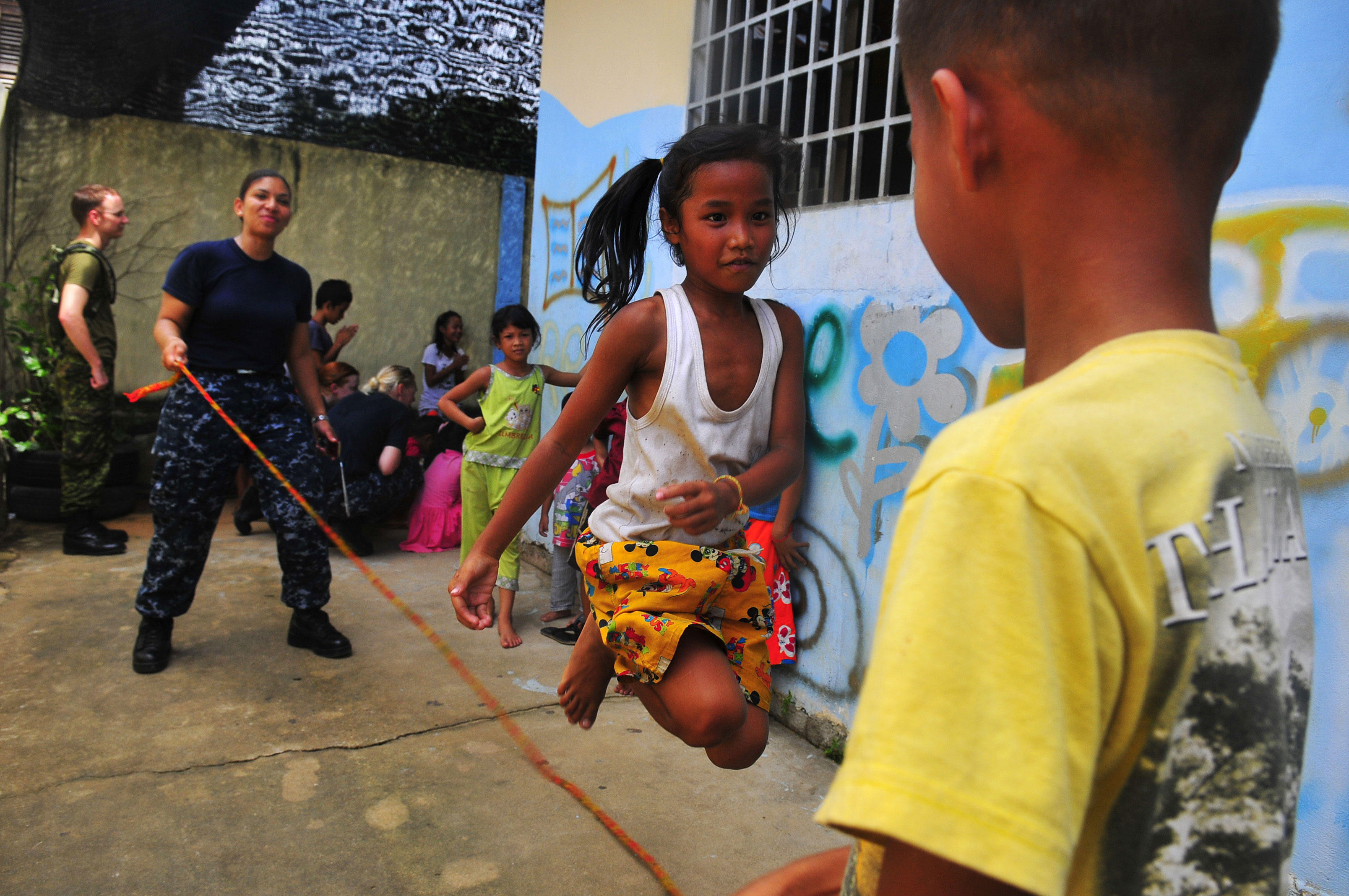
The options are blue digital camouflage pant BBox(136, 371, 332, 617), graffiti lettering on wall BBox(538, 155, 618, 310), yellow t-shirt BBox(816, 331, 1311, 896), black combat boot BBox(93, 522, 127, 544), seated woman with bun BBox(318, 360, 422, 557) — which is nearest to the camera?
yellow t-shirt BBox(816, 331, 1311, 896)

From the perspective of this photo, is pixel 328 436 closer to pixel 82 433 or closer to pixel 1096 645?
pixel 82 433

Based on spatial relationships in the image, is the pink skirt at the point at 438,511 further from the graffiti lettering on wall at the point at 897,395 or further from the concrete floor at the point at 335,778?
the graffiti lettering on wall at the point at 897,395

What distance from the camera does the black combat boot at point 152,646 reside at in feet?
13.0

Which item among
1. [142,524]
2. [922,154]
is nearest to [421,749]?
[922,154]

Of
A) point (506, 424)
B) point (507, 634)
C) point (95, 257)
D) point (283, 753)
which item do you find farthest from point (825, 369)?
point (95, 257)

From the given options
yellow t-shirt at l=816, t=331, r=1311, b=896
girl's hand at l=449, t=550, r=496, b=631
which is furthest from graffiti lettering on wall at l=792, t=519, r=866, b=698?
yellow t-shirt at l=816, t=331, r=1311, b=896

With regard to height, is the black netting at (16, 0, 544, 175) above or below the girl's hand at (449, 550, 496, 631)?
above

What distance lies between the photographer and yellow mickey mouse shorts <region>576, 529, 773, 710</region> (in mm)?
2115

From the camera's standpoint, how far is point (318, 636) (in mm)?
→ 4316

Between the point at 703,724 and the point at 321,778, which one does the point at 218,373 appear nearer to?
the point at 321,778

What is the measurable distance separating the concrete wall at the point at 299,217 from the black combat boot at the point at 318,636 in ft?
14.3

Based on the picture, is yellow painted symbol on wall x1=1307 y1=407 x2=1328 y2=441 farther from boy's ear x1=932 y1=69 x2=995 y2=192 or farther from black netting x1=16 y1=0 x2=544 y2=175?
black netting x1=16 y1=0 x2=544 y2=175

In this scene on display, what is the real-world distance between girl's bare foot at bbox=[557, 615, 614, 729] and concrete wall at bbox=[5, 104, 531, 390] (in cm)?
671

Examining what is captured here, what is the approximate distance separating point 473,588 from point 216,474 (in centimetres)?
232
